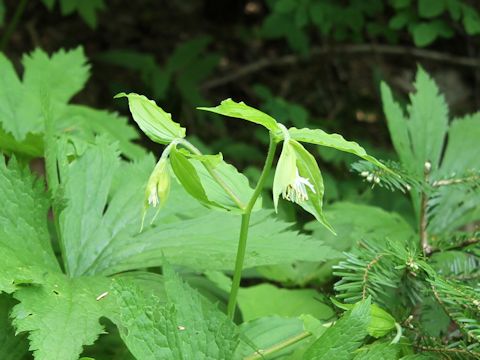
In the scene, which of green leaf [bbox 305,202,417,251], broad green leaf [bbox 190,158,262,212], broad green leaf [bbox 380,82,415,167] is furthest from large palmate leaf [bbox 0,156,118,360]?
broad green leaf [bbox 380,82,415,167]

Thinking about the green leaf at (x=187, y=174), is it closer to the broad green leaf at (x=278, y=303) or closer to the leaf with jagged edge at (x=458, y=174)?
the broad green leaf at (x=278, y=303)

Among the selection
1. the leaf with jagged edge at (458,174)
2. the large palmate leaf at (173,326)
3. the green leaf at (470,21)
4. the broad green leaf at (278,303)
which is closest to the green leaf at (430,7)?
the green leaf at (470,21)

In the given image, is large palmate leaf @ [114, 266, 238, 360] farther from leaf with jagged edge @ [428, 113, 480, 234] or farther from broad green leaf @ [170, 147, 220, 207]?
leaf with jagged edge @ [428, 113, 480, 234]

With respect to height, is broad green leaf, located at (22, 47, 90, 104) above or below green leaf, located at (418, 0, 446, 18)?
below

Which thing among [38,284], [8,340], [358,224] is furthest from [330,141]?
[358,224]

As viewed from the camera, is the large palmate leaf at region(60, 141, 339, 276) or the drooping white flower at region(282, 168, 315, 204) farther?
the large palmate leaf at region(60, 141, 339, 276)

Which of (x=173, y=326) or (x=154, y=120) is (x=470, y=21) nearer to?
(x=154, y=120)

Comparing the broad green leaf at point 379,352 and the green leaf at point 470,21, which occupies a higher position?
the green leaf at point 470,21
